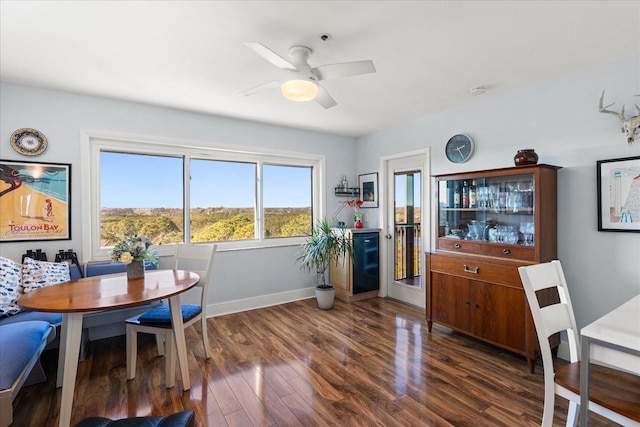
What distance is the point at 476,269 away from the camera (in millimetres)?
2912

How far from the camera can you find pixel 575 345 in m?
1.72

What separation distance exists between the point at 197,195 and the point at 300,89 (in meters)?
2.38

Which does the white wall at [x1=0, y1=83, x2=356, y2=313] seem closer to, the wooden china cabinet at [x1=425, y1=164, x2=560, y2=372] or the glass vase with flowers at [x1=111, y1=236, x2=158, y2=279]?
the glass vase with flowers at [x1=111, y1=236, x2=158, y2=279]

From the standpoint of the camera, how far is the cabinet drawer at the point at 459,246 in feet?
9.89

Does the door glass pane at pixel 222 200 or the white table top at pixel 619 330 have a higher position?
Answer: the door glass pane at pixel 222 200

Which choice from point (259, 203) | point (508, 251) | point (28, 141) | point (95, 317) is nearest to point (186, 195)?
point (259, 203)

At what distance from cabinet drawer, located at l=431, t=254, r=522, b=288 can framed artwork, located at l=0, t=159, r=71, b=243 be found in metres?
3.76

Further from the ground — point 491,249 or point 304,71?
point 304,71

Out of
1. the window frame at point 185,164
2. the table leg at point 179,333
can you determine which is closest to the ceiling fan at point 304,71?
the table leg at point 179,333

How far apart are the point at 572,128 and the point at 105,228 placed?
15.2 feet

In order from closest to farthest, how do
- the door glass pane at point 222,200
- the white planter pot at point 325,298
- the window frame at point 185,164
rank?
the window frame at point 185,164
the door glass pane at point 222,200
the white planter pot at point 325,298

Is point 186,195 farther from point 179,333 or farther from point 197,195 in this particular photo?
point 179,333

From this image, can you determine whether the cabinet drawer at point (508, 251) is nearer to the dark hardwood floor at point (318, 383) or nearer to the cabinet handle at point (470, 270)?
the cabinet handle at point (470, 270)

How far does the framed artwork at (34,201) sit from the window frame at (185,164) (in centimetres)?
16
